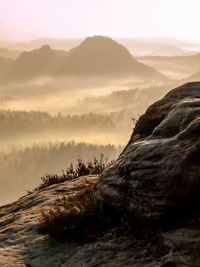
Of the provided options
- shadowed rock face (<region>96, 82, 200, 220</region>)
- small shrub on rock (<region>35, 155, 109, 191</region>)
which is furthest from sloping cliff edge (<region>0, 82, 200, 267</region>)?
small shrub on rock (<region>35, 155, 109, 191</region>)

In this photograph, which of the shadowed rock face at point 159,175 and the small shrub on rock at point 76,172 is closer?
the shadowed rock face at point 159,175

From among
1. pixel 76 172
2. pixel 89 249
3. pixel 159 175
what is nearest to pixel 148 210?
pixel 159 175

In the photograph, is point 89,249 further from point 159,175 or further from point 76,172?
point 76,172

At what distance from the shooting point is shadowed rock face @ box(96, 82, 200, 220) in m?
6.20

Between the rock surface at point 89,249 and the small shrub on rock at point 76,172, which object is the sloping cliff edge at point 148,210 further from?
the small shrub on rock at point 76,172

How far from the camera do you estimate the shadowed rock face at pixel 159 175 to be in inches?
244

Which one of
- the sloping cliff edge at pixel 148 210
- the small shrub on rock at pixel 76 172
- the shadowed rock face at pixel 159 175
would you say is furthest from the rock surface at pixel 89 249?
the small shrub on rock at pixel 76 172

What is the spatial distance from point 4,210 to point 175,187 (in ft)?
20.4

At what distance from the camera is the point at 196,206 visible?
6.24 meters

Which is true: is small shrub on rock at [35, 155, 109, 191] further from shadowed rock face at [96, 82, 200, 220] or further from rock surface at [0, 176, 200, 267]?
shadowed rock face at [96, 82, 200, 220]

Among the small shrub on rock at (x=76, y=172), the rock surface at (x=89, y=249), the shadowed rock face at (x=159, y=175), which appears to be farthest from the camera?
the small shrub on rock at (x=76, y=172)

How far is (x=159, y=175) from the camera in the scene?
6.50m

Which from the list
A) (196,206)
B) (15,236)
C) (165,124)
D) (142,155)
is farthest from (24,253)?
(165,124)

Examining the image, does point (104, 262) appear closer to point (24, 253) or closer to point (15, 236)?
point (24, 253)
